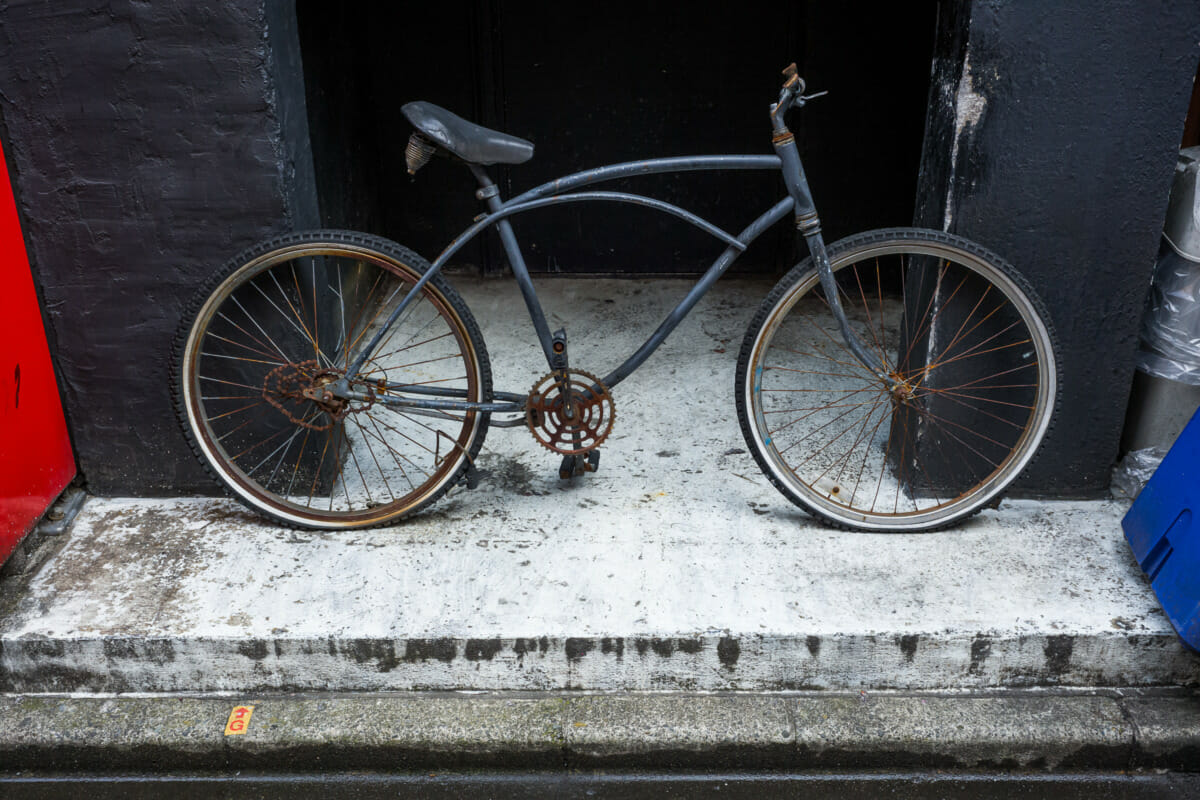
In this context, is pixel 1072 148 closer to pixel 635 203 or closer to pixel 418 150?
pixel 635 203

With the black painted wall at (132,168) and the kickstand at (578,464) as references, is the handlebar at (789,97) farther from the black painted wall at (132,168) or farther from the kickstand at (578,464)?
the black painted wall at (132,168)

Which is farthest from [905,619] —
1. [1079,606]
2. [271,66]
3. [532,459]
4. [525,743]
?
[271,66]

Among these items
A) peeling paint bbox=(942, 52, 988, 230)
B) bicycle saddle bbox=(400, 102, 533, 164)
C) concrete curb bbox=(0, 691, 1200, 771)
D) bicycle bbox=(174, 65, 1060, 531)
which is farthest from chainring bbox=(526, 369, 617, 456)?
peeling paint bbox=(942, 52, 988, 230)

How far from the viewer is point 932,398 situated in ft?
12.6

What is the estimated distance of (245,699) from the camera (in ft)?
10.7

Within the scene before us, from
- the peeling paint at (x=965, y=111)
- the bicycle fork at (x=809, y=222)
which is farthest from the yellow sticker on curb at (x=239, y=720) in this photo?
the peeling paint at (x=965, y=111)

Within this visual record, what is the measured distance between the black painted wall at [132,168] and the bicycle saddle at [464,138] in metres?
0.50

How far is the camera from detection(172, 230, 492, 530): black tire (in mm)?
3516

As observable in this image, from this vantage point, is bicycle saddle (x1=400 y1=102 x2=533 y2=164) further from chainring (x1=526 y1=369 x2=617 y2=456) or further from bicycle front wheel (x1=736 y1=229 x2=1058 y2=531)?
bicycle front wheel (x1=736 y1=229 x2=1058 y2=531)

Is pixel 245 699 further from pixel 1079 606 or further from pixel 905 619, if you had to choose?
pixel 1079 606

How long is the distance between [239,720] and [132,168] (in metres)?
1.86

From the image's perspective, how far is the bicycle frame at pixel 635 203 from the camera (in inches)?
134

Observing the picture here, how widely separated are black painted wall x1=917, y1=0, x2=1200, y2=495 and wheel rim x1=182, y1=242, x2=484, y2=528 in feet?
6.05

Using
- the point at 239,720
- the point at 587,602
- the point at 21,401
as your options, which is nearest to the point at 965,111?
the point at 587,602
